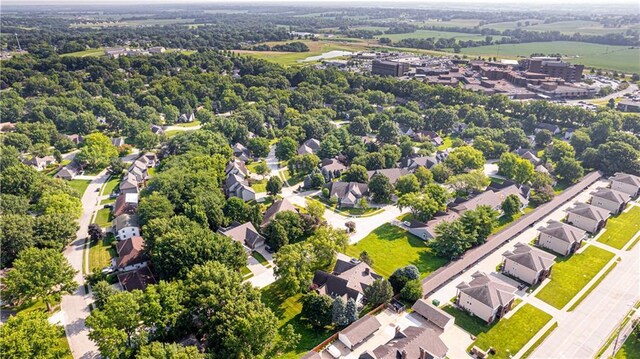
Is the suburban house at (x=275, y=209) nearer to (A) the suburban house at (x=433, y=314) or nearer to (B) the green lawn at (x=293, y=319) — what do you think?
(B) the green lawn at (x=293, y=319)

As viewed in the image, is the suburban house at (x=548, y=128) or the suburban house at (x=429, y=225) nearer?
the suburban house at (x=429, y=225)

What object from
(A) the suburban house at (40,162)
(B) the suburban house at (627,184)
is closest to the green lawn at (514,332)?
(B) the suburban house at (627,184)

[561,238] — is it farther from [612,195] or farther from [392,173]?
[392,173]

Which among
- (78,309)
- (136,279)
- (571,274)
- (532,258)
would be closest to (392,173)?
(532,258)

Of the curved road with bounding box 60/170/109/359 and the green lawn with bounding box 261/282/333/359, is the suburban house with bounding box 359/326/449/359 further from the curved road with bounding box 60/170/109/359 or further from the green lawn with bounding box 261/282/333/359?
the curved road with bounding box 60/170/109/359

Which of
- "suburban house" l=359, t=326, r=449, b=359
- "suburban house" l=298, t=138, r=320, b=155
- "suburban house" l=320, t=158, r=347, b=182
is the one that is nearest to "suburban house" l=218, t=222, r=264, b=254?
"suburban house" l=359, t=326, r=449, b=359

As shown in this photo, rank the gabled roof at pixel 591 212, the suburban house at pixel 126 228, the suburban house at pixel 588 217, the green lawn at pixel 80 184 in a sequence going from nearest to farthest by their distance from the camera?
the suburban house at pixel 126 228
the suburban house at pixel 588 217
the gabled roof at pixel 591 212
the green lawn at pixel 80 184
